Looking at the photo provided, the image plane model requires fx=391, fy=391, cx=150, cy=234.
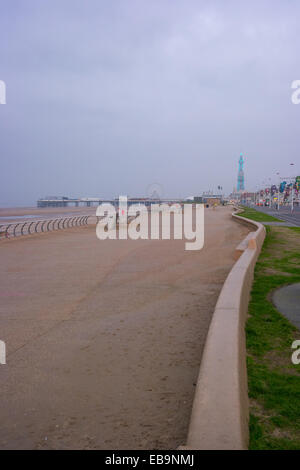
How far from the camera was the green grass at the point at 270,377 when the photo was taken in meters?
2.81

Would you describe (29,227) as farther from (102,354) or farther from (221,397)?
(221,397)

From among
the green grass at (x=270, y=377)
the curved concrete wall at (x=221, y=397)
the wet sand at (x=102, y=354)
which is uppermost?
the curved concrete wall at (x=221, y=397)

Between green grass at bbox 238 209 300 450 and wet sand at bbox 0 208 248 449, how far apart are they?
559 mm

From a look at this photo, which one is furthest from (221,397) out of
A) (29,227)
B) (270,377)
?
(29,227)

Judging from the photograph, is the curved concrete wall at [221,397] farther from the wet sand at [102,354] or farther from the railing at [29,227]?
the railing at [29,227]

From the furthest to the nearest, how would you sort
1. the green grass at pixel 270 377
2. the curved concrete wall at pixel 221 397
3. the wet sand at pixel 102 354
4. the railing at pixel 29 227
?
the railing at pixel 29 227 → the wet sand at pixel 102 354 → the green grass at pixel 270 377 → the curved concrete wall at pixel 221 397

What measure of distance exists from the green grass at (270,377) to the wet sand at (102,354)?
559 mm

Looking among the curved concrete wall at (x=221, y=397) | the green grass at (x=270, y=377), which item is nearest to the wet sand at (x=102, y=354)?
the curved concrete wall at (x=221, y=397)

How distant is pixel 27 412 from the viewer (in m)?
3.24

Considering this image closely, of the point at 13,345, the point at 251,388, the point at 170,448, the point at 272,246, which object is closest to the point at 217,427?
the point at 170,448

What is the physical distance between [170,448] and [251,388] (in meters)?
1.09

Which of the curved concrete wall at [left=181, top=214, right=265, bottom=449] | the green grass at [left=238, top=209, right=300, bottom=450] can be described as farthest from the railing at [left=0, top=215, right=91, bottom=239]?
the curved concrete wall at [left=181, top=214, right=265, bottom=449]

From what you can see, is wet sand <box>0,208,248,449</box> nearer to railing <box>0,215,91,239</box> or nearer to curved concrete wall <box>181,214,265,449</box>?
curved concrete wall <box>181,214,265,449</box>

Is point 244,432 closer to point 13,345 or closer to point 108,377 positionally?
point 108,377
